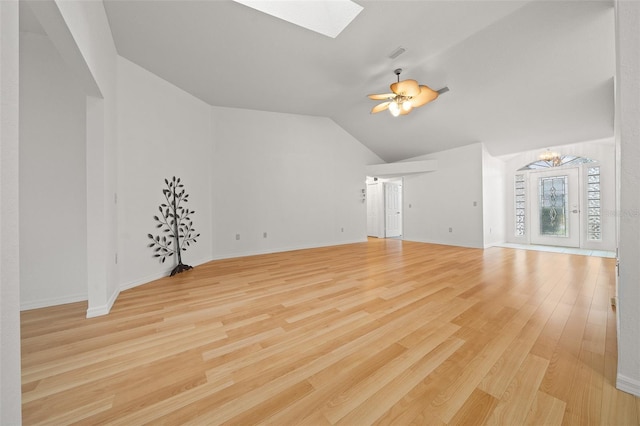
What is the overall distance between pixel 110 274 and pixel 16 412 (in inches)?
84.2

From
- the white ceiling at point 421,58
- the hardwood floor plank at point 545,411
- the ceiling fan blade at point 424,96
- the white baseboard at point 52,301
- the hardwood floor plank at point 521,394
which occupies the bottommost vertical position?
the hardwood floor plank at point 545,411

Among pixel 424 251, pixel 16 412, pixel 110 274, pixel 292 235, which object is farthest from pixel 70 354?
pixel 424 251

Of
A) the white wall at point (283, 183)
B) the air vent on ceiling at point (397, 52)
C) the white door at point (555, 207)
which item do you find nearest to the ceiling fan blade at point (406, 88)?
the air vent on ceiling at point (397, 52)

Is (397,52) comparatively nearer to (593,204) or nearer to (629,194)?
(629,194)

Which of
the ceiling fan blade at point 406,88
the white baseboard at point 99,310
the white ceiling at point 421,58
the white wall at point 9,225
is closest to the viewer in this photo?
the white wall at point 9,225

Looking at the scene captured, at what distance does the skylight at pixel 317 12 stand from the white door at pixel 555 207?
6655 mm

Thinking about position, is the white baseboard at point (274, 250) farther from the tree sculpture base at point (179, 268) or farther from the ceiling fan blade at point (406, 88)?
the ceiling fan blade at point (406, 88)

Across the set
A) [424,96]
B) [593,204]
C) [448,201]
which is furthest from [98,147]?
[593,204]

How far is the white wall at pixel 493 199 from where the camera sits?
5801 millimetres

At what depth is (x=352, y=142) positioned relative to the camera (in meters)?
6.93

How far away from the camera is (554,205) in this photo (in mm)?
6023

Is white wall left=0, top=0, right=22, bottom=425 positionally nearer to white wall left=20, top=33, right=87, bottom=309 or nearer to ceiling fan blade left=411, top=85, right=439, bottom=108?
white wall left=20, top=33, right=87, bottom=309

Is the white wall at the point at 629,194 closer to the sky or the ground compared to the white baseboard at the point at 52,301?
closer to the sky

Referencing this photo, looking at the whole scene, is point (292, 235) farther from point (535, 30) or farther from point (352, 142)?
point (535, 30)
